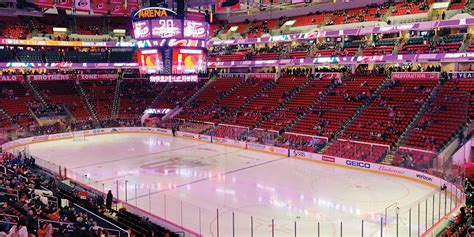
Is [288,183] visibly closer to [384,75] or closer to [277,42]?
[384,75]

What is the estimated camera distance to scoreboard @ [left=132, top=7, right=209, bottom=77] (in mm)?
23172

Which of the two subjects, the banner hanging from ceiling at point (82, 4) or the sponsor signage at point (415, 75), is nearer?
the sponsor signage at point (415, 75)

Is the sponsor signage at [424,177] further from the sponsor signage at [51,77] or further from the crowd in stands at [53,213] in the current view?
the sponsor signage at [51,77]

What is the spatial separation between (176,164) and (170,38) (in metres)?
7.20

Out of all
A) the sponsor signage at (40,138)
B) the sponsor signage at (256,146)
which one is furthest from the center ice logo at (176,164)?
the sponsor signage at (40,138)

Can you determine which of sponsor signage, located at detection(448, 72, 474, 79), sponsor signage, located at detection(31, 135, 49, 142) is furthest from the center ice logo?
sponsor signage, located at detection(448, 72, 474, 79)

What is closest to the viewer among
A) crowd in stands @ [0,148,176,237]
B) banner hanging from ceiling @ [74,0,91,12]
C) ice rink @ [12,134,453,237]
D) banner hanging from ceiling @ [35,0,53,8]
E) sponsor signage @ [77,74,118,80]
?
crowd in stands @ [0,148,176,237]

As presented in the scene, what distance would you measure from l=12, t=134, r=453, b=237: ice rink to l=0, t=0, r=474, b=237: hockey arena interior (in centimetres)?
11

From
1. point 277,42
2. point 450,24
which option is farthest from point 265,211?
point 277,42

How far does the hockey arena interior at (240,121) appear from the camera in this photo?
14008mm

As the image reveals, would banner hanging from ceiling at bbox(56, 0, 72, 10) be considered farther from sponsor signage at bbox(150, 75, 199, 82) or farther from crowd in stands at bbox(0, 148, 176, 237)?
crowd in stands at bbox(0, 148, 176, 237)

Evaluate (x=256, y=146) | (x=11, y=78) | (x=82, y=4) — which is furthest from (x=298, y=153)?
(x=11, y=78)

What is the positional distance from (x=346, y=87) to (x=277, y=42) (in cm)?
1303

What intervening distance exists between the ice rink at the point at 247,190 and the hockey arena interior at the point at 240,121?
110mm
